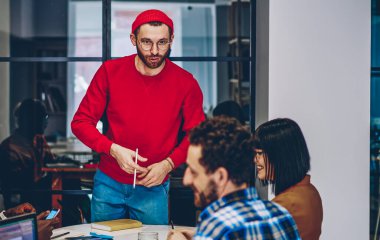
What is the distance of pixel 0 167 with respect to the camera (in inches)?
202

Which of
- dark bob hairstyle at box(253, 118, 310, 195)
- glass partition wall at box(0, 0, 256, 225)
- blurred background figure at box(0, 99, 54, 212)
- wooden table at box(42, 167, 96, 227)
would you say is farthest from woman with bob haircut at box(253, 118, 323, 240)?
glass partition wall at box(0, 0, 256, 225)

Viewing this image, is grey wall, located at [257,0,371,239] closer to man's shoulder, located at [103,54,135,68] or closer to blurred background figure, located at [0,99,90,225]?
man's shoulder, located at [103,54,135,68]

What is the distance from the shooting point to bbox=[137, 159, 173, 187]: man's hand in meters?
3.28

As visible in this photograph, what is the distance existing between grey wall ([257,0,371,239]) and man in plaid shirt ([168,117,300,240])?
1929mm

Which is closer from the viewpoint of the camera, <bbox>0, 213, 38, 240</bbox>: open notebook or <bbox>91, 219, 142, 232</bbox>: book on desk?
<bbox>0, 213, 38, 240</bbox>: open notebook

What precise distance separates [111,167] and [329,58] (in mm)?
1433

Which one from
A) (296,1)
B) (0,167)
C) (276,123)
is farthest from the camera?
(0,167)

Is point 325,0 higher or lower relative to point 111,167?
higher

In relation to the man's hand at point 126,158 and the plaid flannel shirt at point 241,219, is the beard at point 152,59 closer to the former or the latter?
the man's hand at point 126,158

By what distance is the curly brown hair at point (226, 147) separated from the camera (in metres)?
1.87

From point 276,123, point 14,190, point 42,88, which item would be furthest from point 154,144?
point 42,88

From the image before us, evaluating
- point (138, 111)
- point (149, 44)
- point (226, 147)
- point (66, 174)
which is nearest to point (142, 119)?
point (138, 111)

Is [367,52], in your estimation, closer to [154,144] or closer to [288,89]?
[288,89]

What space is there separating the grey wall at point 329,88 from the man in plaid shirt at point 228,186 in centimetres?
193
